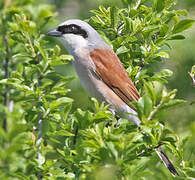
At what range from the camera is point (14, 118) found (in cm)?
206

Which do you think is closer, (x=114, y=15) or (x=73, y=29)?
(x=114, y=15)

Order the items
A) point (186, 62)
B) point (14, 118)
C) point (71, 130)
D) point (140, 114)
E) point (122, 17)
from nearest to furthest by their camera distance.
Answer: point (14, 118) < point (140, 114) < point (71, 130) < point (122, 17) < point (186, 62)

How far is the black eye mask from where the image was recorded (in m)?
4.52

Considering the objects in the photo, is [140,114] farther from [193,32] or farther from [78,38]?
[193,32]

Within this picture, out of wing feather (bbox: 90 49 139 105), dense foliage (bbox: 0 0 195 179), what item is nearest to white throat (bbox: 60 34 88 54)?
wing feather (bbox: 90 49 139 105)

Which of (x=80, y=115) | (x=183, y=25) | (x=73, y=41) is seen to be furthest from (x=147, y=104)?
(x=73, y=41)

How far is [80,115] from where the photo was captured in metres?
2.73

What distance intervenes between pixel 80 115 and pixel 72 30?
2.02 metres

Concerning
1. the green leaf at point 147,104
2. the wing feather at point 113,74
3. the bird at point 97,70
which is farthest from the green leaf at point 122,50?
the green leaf at point 147,104

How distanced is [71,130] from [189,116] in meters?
2.86

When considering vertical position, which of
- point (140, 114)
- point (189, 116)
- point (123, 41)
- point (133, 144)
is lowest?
point (189, 116)

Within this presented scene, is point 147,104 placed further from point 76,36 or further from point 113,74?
point 76,36

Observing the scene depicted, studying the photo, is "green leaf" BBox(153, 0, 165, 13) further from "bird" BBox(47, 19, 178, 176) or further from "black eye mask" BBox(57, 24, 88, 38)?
"black eye mask" BBox(57, 24, 88, 38)

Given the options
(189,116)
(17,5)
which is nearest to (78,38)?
(17,5)
